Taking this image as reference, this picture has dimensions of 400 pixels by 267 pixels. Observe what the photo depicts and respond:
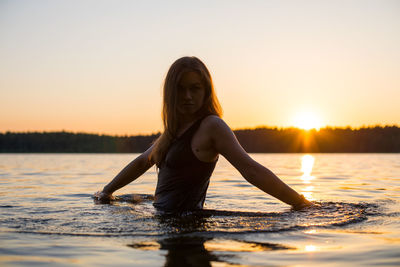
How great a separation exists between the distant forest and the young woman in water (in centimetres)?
4983

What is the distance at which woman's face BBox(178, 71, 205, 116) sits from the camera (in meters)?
4.12

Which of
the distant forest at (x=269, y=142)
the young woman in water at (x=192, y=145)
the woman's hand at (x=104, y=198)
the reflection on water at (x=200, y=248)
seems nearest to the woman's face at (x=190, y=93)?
the young woman in water at (x=192, y=145)

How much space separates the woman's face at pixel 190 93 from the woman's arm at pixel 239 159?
27cm

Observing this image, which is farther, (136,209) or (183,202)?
(136,209)

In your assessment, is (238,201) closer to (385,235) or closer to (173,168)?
(173,168)

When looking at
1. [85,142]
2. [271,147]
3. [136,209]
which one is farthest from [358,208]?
[85,142]

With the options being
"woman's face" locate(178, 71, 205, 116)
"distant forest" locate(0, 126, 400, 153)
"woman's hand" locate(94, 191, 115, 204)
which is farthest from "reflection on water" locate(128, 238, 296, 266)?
"distant forest" locate(0, 126, 400, 153)

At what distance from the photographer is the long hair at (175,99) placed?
4113 mm

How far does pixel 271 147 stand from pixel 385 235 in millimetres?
62341

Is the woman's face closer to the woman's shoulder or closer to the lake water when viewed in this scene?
the woman's shoulder

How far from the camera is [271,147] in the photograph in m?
65.2

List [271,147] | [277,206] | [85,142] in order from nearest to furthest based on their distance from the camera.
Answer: [277,206] < [271,147] < [85,142]

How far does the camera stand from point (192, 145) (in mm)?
4074

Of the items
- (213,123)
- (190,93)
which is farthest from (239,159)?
(190,93)
